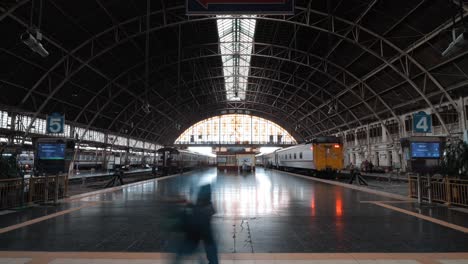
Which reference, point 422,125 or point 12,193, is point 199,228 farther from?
point 422,125

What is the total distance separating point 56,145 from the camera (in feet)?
38.2

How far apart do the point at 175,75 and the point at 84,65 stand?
15.1 metres

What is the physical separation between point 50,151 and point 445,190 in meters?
15.4

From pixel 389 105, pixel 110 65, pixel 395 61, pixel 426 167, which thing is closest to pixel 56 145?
pixel 426 167

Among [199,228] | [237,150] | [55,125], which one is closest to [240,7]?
[199,228]

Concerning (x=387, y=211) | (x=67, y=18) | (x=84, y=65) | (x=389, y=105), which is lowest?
(x=387, y=211)

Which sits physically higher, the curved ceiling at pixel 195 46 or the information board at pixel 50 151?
the curved ceiling at pixel 195 46

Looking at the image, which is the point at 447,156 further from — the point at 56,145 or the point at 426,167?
the point at 56,145

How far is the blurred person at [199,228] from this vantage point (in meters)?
3.85

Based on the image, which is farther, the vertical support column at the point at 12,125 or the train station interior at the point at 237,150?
the vertical support column at the point at 12,125

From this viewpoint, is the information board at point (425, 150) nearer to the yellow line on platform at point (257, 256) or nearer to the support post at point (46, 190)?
the yellow line on platform at point (257, 256)

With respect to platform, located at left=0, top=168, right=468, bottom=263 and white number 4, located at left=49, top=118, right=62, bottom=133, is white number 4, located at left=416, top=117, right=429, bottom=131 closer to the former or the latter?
platform, located at left=0, top=168, right=468, bottom=263

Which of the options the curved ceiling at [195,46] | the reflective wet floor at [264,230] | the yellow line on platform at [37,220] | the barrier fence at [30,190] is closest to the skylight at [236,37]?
the curved ceiling at [195,46]

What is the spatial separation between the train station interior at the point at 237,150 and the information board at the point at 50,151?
0.04 m
